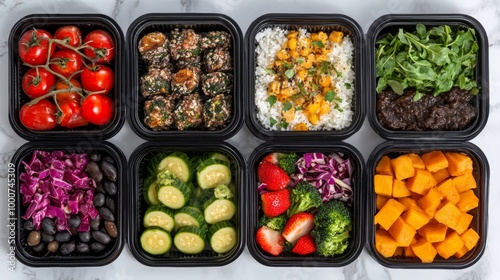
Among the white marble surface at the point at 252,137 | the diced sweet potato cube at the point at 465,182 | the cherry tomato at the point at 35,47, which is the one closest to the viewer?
the cherry tomato at the point at 35,47

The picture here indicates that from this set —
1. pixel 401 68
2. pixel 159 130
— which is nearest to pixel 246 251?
pixel 159 130

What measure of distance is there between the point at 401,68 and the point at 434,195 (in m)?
0.78

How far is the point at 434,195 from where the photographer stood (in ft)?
10.5

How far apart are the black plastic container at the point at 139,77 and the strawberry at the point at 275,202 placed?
0.43 m

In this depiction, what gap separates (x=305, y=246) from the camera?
327 cm

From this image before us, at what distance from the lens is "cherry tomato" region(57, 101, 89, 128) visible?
3191mm

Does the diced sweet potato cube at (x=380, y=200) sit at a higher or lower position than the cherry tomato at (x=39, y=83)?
lower

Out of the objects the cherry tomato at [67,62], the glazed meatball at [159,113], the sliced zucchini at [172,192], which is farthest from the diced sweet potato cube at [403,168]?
the cherry tomato at [67,62]

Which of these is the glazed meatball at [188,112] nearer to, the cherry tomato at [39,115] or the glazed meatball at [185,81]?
the glazed meatball at [185,81]

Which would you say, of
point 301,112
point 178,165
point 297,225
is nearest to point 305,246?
point 297,225

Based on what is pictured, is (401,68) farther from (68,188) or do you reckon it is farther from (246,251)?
(68,188)

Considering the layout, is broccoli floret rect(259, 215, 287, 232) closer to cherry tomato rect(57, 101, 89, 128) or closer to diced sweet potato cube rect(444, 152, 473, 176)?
diced sweet potato cube rect(444, 152, 473, 176)

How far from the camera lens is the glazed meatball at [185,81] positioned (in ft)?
10.7

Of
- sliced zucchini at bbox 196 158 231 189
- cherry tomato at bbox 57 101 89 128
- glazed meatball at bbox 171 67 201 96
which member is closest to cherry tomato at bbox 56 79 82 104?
cherry tomato at bbox 57 101 89 128
